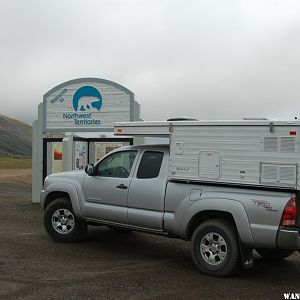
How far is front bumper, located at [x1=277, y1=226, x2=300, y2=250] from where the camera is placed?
22.8 ft

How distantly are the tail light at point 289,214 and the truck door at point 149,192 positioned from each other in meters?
2.07

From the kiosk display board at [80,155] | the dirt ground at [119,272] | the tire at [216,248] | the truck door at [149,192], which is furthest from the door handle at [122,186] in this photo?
the kiosk display board at [80,155]

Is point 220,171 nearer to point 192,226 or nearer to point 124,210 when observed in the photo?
point 192,226

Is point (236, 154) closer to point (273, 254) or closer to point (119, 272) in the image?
point (273, 254)

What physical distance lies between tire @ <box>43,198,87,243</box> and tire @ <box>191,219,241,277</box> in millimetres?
2877

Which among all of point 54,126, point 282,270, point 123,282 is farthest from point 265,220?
point 54,126

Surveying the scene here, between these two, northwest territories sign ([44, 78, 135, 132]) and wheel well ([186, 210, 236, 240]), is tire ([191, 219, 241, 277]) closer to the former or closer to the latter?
wheel well ([186, 210, 236, 240])

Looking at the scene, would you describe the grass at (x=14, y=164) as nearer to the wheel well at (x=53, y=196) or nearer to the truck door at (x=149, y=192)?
the wheel well at (x=53, y=196)

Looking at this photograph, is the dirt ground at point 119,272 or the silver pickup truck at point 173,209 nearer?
the dirt ground at point 119,272

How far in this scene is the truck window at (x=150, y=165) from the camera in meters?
8.67

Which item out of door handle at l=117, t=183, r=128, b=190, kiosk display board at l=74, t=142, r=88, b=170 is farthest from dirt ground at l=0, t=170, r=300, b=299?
kiosk display board at l=74, t=142, r=88, b=170

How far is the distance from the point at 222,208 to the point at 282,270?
5.57 ft

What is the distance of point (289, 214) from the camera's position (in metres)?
6.96

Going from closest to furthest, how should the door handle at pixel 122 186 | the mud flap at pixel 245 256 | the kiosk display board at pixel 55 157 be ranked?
the mud flap at pixel 245 256
the door handle at pixel 122 186
the kiosk display board at pixel 55 157
